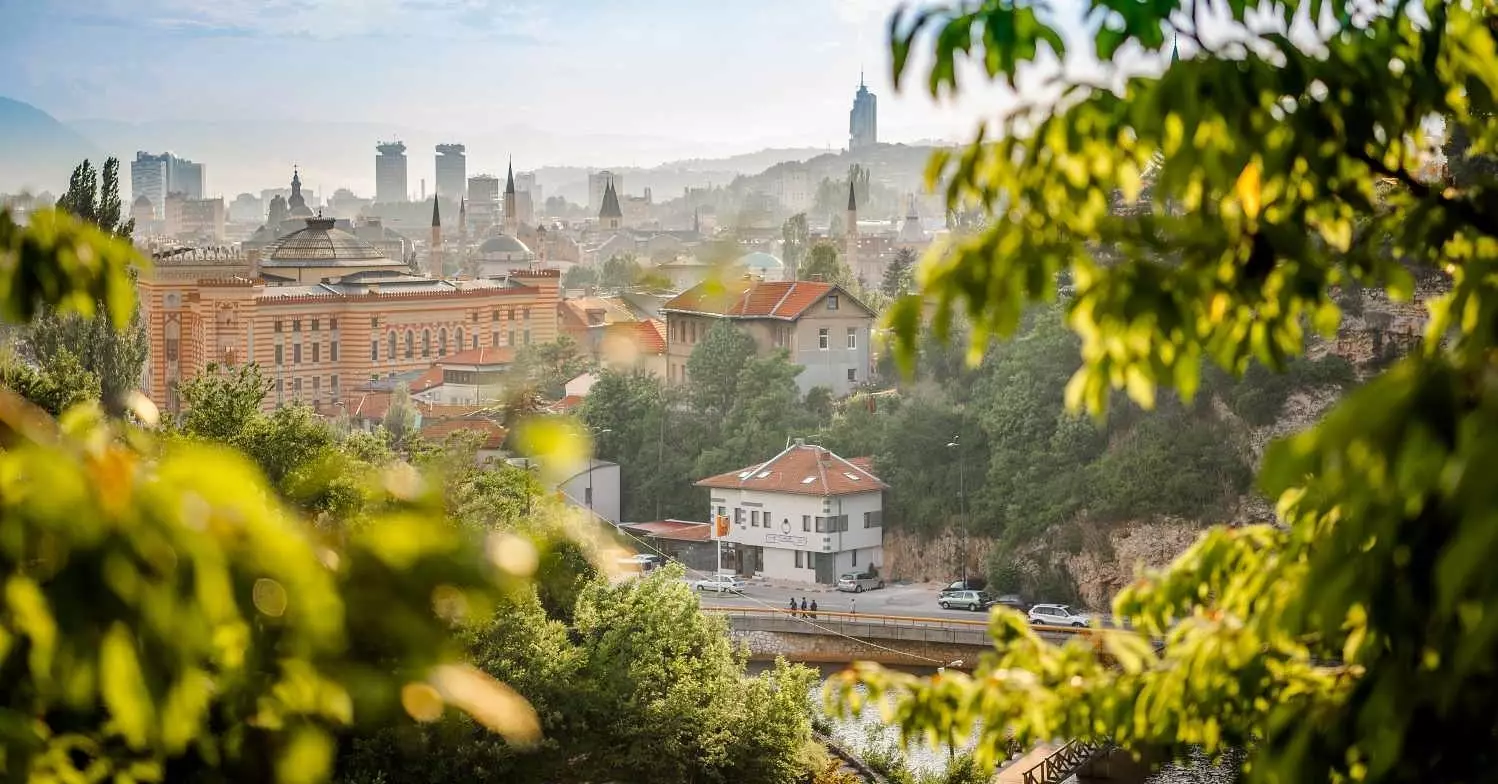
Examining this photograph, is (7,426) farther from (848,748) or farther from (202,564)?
(848,748)

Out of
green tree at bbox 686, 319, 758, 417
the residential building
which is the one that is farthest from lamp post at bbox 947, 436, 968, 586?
the residential building

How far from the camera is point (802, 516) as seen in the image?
25.2 meters

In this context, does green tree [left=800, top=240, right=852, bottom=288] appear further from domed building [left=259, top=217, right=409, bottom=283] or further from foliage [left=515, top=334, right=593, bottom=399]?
domed building [left=259, top=217, right=409, bottom=283]

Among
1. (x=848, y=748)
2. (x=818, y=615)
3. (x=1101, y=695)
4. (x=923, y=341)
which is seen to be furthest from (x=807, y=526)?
(x=1101, y=695)

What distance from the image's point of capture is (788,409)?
1130 inches

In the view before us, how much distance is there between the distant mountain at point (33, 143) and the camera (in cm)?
3941

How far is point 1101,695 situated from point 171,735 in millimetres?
1369

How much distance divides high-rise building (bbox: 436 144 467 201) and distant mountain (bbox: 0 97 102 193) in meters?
80.0

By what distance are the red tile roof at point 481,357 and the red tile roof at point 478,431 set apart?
1110 centimetres

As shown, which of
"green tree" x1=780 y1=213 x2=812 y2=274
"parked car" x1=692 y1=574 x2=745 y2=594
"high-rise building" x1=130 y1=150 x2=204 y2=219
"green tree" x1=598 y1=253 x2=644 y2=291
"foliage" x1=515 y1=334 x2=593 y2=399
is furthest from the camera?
"high-rise building" x1=130 y1=150 x2=204 y2=219

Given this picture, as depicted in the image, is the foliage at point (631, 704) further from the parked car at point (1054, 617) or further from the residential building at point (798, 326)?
the residential building at point (798, 326)

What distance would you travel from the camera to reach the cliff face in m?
23.5

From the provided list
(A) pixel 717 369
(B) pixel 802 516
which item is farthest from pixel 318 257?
(B) pixel 802 516

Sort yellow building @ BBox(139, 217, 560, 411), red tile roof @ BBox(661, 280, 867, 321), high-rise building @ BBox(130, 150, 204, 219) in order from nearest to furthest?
red tile roof @ BBox(661, 280, 867, 321) < yellow building @ BBox(139, 217, 560, 411) < high-rise building @ BBox(130, 150, 204, 219)
